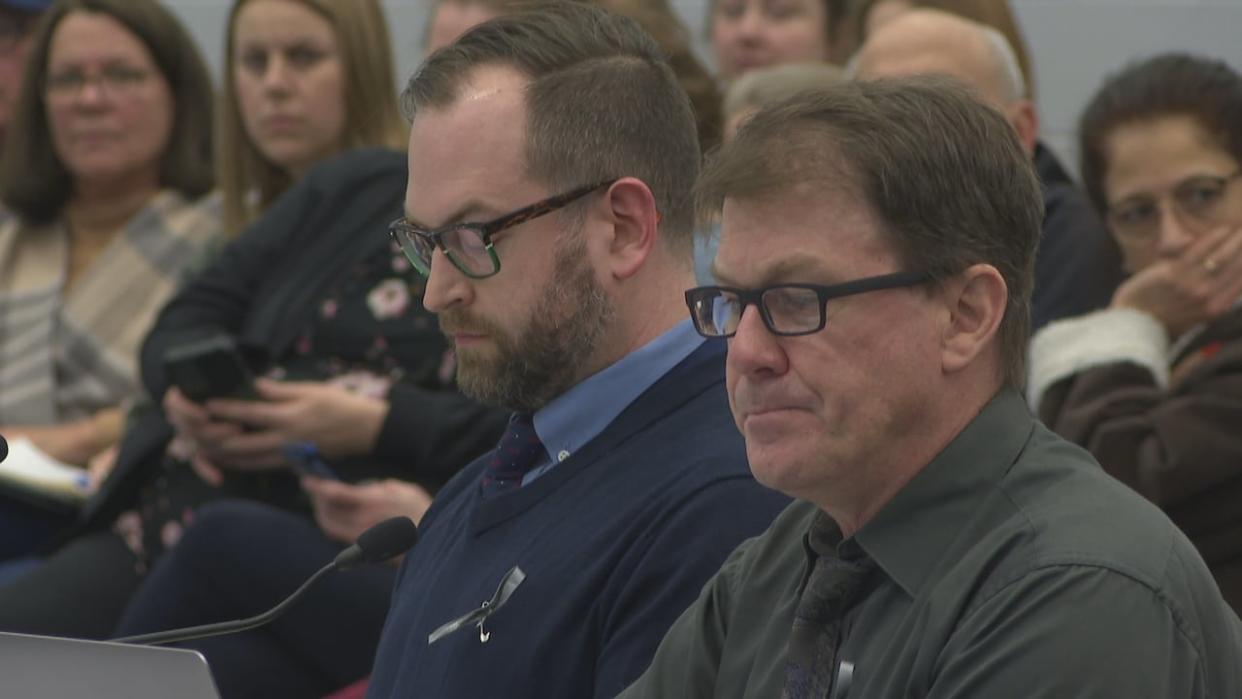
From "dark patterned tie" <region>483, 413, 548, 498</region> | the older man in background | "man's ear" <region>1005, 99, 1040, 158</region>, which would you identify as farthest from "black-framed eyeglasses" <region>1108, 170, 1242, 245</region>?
"dark patterned tie" <region>483, 413, 548, 498</region>

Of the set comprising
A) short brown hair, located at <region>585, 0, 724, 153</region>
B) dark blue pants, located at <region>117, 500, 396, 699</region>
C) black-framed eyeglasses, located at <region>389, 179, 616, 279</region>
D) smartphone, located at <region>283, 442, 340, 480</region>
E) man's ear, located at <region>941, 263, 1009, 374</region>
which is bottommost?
dark blue pants, located at <region>117, 500, 396, 699</region>

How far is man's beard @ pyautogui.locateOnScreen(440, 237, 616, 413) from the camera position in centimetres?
197

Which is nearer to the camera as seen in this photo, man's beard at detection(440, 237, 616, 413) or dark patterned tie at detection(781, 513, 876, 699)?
dark patterned tie at detection(781, 513, 876, 699)

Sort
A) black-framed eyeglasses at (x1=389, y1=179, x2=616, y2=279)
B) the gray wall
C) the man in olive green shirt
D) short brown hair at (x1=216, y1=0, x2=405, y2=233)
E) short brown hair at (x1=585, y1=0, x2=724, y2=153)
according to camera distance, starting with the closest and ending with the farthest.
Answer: the man in olive green shirt → black-framed eyeglasses at (x1=389, y1=179, x2=616, y2=279) → short brown hair at (x1=585, y1=0, x2=724, y2=153) → short brown hair at (x1=216, y1=0, x2=405, y2=233) → the gray wall

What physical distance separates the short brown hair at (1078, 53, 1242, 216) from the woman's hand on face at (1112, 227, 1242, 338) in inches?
5.8

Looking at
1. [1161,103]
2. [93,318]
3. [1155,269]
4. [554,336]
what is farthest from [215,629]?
[93,318]

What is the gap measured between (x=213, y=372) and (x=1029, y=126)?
1.45 meters

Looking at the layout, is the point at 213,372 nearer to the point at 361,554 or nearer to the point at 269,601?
the point at 269,601

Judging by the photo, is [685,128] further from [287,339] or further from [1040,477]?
[287,339]

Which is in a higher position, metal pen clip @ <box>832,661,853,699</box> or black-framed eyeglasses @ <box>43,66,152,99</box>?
metal pen clip @ <box>832,661,853,699</box>

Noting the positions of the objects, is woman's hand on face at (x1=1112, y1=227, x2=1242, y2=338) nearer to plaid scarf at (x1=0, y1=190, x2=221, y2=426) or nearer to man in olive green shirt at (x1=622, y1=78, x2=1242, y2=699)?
man in olive green shirt at (x1=622, y1=78, x2=1242, y2=699)

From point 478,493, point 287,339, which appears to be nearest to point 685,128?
point 478,493

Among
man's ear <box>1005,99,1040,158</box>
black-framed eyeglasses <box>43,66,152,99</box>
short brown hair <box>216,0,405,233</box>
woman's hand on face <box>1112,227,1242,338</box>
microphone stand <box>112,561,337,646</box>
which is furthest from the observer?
black-framed eyeglasses <box>43,66,152,99</box>

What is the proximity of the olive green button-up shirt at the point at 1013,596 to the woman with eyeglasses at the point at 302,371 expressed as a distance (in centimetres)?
142
